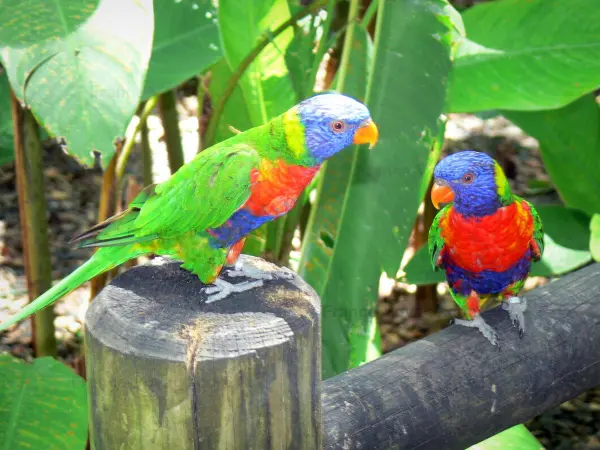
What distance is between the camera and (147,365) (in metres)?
0.82

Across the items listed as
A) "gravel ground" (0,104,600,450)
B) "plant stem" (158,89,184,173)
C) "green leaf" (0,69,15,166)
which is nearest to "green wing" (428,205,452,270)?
"plant stem" (158,89,184,173)

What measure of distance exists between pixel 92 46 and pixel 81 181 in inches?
104

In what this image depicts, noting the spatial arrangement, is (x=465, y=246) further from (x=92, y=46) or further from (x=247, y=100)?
(x=92, y=46)

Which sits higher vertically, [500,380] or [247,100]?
[247,100]

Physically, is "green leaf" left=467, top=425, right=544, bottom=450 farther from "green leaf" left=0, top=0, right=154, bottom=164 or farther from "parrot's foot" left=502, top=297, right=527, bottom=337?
"green leaf" left=0, top=0, right=154, bottom=164

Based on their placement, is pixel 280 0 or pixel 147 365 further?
pixel 280 0

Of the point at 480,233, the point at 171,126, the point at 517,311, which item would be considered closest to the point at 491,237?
the point at 480,233

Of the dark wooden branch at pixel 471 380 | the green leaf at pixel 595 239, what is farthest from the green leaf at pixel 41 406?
the green leaf at pixel 595 239

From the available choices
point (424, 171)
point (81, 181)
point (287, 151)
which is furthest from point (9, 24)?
point (81, 181)

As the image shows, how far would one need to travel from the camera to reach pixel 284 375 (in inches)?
33.8

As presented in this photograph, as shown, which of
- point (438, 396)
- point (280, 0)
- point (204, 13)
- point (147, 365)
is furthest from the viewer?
point (204, 13)

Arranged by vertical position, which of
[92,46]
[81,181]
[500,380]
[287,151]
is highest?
[92,46]

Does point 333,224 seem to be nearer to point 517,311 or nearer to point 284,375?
point 517,311

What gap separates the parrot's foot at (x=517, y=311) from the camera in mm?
1392
